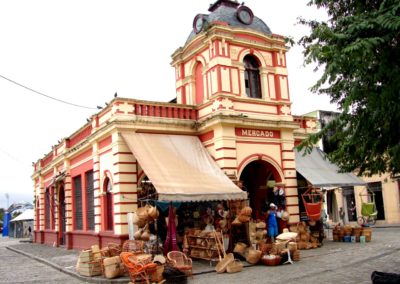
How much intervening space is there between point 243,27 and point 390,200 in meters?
18.9

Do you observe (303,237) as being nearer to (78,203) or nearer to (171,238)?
(171,238)

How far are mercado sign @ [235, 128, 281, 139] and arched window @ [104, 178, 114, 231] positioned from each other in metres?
5.19

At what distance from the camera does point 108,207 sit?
Answer: 17141mm

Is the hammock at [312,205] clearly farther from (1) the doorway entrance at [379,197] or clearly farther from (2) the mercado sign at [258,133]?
(1) the doorway entrance at [379,197]

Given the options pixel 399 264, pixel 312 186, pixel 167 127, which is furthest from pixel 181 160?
pixel 399 264

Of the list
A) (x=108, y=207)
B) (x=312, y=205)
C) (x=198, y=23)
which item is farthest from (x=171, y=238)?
(x=198, y=23)

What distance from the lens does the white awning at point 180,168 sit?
13.0 metres

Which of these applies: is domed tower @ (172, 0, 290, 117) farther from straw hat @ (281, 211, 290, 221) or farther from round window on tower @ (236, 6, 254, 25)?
straw hat @ (281, 211, 290, 221)

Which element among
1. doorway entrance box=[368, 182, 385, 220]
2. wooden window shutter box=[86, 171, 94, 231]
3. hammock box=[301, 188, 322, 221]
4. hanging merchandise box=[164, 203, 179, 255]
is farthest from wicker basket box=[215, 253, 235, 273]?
doorway entrance box=[368, 182, 385, 220]

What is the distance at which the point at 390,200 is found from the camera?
30156mm

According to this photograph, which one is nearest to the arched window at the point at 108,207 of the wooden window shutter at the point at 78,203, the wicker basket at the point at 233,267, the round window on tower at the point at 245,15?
the wooden window shutter at the point at 78,203

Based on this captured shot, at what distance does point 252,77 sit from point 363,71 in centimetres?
1036

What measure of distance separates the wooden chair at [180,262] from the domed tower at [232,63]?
5856 millimetres

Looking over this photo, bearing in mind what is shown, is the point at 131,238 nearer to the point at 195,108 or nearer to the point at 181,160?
the point at 181,160
